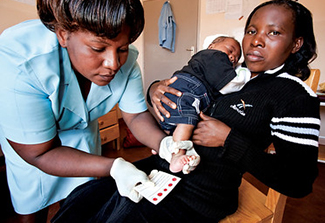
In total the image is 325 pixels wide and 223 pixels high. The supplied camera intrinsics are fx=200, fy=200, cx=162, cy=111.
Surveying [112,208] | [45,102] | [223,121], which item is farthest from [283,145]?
[45,102]

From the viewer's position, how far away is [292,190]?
699 mm

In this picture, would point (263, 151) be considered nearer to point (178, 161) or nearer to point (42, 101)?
point (178, 161)

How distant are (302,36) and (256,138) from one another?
47 cm

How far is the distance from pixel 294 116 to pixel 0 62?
987 mm

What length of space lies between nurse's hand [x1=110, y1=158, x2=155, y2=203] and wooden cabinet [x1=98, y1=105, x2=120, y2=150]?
5.70 feet

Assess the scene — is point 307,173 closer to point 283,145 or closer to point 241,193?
point 283,145

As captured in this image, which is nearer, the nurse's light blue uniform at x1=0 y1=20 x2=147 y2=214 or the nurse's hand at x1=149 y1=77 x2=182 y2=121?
the nurse's light blue uniform at x1=0 y1=20 x2=147 y2=214

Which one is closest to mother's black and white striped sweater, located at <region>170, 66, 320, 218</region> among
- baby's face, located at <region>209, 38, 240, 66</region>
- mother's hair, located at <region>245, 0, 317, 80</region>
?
mother's hair, located at <region>245, 0, 317, 80</region>

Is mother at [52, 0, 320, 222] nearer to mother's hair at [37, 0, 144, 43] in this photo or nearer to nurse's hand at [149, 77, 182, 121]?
nurse's hand at [149, 77, 182, 121]

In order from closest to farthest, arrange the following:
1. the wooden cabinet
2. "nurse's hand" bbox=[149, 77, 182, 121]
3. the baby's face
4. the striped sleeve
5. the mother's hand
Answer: the striped sleeve < the mother's hand < "nurse's hand" bbox=[149, 77, 182, 121] < the baby's face < the wooden cabinet

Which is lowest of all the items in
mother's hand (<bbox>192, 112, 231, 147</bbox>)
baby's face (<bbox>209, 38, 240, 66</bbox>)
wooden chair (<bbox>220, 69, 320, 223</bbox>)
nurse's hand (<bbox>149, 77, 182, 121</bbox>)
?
wooden chair (<bbox>220, 69, 320, 223</bbox>)

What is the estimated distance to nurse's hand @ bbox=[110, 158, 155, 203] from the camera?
2.23 ft

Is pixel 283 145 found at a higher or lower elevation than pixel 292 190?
higher

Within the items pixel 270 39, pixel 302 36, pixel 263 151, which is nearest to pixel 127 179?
pixel 263 151
